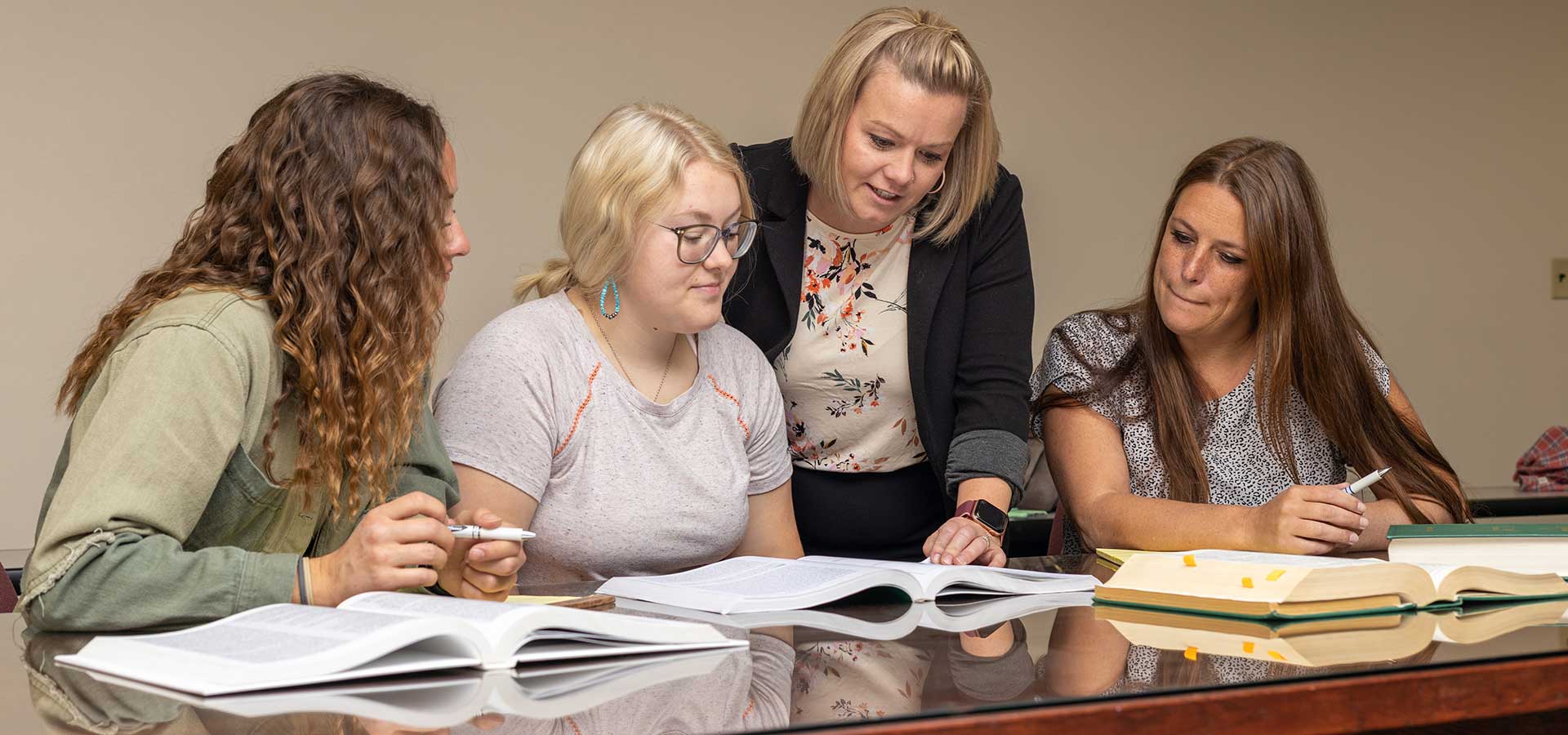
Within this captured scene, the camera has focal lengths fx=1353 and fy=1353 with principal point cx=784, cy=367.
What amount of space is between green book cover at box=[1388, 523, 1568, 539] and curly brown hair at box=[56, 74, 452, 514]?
1.11 meters

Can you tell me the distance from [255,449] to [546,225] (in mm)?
2229

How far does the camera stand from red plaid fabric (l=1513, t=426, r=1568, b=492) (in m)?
3.45

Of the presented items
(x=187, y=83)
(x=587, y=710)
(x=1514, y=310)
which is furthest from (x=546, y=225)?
(x=1514, y=310)

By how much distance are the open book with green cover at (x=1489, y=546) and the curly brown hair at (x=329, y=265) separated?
44.1 inches

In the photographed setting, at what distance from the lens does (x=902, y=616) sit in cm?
122

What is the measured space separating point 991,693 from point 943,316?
3.86ft

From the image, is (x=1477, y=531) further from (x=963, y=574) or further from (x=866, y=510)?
(x=866, y=510)

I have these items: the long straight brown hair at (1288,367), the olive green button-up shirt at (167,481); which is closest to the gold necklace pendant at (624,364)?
the olive green button-up shirt at (167,481)

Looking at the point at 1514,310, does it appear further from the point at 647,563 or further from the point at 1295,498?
the point at 647,563

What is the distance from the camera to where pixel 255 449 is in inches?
49.3

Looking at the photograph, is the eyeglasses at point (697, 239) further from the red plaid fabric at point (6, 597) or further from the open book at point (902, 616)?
the red plaid fabric at point (6, 597)

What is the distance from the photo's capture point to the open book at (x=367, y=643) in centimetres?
85


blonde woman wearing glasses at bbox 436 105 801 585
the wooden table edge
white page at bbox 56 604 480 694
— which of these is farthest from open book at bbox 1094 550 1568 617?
white page at bbox 56 604 480 694

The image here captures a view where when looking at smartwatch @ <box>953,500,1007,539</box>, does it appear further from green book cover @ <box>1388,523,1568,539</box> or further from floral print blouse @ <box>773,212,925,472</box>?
green book cover @ <box>1388,523,1568,539</box>
